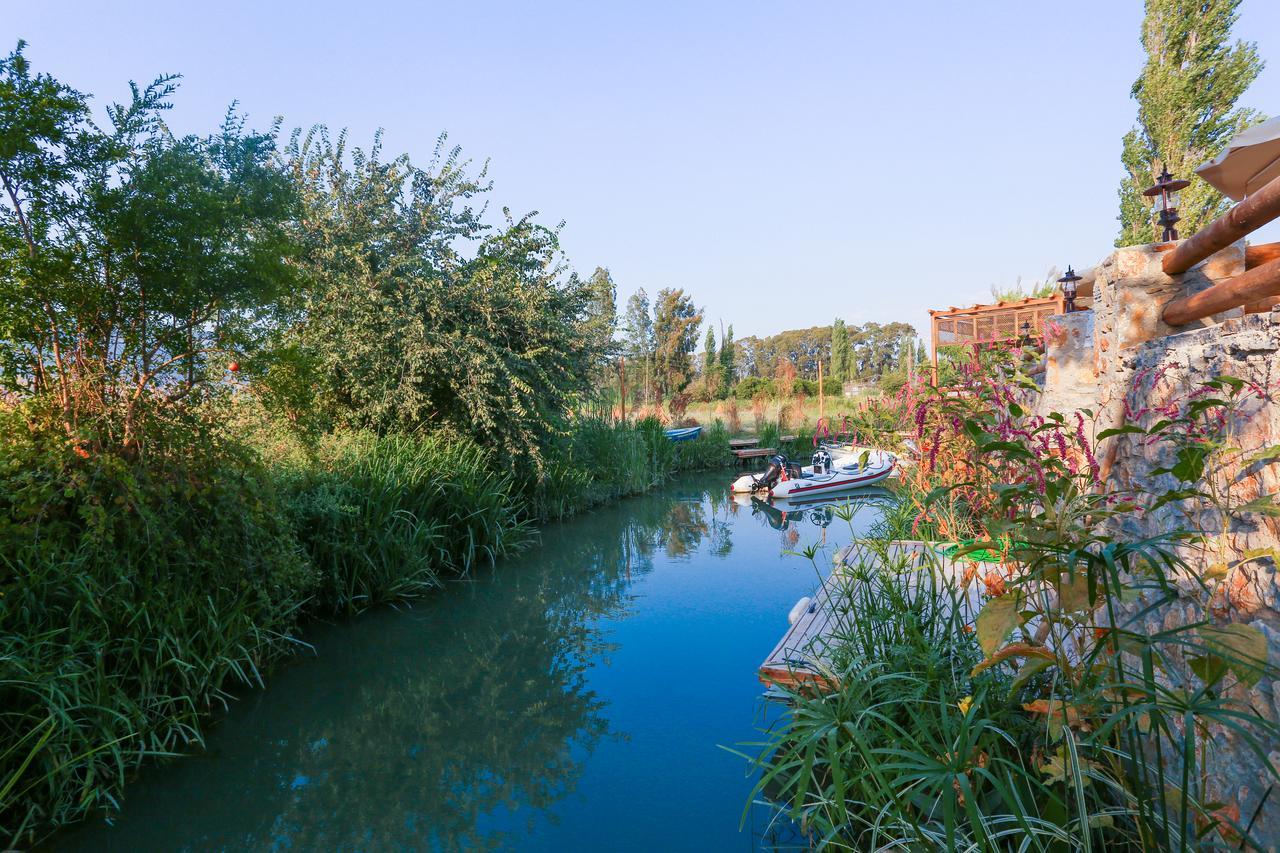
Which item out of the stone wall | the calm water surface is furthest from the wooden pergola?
the stone wall

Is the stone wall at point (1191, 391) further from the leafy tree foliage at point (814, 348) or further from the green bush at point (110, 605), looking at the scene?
the leafy tree foliage at point (814, 348)

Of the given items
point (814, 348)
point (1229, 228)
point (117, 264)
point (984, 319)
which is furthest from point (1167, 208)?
point (814, 348)

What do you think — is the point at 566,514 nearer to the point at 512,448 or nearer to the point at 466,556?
the point at 512,448

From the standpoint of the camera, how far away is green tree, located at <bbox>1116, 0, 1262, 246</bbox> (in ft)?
43.3

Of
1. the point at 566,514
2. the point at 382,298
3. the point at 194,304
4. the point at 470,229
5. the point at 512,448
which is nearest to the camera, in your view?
the point at 194,304

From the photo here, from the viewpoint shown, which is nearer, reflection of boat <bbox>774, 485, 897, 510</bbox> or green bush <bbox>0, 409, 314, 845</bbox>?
green bush <bbox>0, 409, 314, 845</bbox>

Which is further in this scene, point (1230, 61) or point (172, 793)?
point (1230, 61)

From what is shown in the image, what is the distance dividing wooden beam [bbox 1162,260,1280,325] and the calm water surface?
243 centimetres

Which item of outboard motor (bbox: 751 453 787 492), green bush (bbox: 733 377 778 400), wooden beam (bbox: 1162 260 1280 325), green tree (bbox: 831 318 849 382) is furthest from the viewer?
green tree (bbox: 831 318 849 382)

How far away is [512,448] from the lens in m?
9.05

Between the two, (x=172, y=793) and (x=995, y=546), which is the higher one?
(x=995, y=546)

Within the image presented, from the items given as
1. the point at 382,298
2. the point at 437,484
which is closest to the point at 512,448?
the point at 437,484

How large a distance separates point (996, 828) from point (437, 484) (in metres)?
6.18

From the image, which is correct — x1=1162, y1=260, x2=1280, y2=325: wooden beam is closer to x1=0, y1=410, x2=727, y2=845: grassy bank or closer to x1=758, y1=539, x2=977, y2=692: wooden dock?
x1=758, y1=539, x2=977, y2=692: wooden dock
